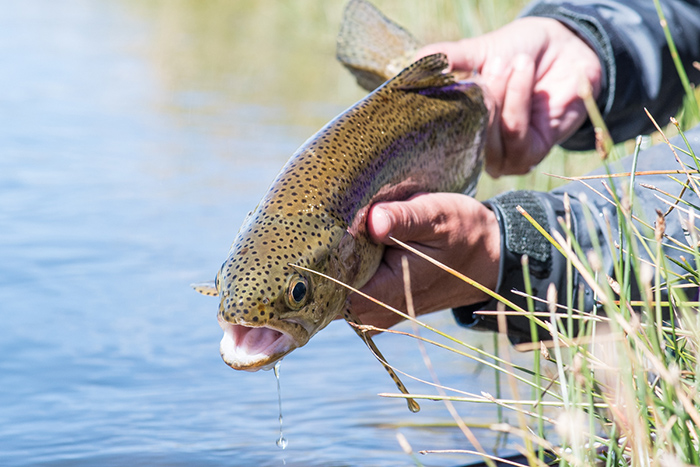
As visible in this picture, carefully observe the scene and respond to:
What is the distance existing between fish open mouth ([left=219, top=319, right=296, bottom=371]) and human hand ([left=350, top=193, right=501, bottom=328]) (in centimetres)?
43

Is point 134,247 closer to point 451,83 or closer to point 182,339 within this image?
point 182,339

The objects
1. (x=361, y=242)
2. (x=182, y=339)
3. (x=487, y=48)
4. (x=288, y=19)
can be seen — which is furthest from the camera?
(x=288, y=19)

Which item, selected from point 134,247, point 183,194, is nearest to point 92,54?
point 183,194

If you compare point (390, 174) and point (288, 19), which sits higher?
point (390, 174)

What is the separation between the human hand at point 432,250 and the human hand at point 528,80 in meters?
0.81

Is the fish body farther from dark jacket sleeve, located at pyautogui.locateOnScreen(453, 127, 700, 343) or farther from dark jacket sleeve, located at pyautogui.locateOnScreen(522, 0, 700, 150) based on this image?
dark jacket sleeve, located at pyautogui.locateOnScreen(522, 0, 700, 150)

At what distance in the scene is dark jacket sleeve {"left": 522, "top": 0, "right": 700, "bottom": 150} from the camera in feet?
11.6

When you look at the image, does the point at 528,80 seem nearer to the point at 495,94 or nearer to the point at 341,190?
the point at 495,94

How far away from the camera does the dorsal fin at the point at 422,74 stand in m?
2.62

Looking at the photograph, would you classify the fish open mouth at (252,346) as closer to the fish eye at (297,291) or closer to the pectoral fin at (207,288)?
the fish eye at (297,291)

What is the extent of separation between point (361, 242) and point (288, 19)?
13357 millimetres

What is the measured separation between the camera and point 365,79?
135 inches

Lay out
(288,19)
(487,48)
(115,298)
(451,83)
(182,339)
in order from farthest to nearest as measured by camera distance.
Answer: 1. (288,19)
2. (115,298)
3. (182,339)
4. (487,48)
5. (451,83)

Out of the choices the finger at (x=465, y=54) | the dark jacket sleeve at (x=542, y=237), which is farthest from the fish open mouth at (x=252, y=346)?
the finger at (x=465, y=54)
